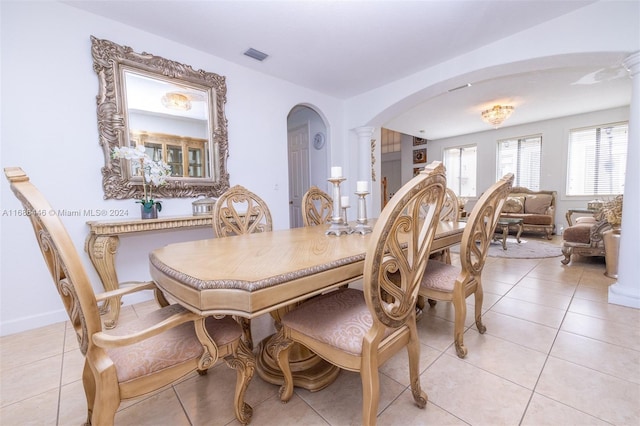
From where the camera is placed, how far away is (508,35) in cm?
255

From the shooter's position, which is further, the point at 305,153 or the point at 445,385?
the point at 305,153

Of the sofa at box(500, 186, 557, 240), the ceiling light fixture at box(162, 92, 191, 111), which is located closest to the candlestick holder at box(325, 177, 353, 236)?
the ceiling light fixture at box(162, 92, 191, 111)

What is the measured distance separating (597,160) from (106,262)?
793cm

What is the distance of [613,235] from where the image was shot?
2.74 meters

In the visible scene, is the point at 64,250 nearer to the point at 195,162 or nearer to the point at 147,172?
the point at 147,172

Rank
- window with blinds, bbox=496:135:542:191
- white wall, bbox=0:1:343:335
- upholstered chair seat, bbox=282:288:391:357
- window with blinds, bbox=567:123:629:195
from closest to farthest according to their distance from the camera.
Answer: upholstered chair seat, bbox=282:288:391:357 < white wall, bbox=0:1:343:335 < window with blinds, bbox=567:123:629:195 < window with blinds, bbox=496:135:542:191

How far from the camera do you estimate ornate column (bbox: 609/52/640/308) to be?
6.73 feet

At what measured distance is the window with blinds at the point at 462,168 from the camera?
6.91 m

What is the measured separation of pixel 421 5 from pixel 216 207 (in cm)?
222

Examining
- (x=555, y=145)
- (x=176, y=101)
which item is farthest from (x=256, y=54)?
(x=555, y=145)

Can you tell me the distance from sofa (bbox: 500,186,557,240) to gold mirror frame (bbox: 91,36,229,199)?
203 inches

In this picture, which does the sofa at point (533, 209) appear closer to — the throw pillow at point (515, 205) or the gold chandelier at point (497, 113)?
the throw pillow at point (515, 205)

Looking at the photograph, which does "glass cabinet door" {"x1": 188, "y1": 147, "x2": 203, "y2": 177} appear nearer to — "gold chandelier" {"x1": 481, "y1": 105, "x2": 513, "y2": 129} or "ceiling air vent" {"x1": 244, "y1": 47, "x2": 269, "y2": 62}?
"ceiling air vent" {"x1": 244, "y1": 47, "x2": 269, "y2": 62}

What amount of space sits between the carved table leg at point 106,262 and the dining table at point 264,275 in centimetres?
98
